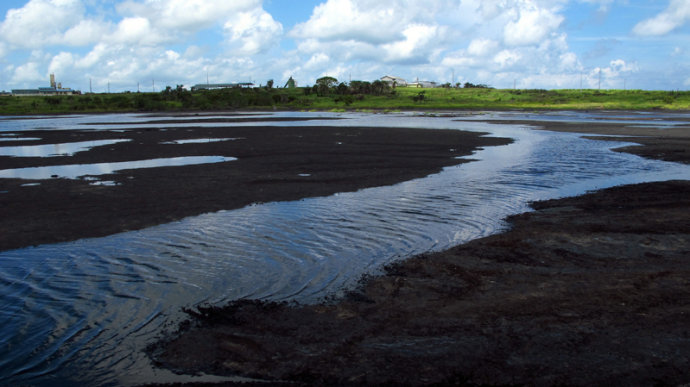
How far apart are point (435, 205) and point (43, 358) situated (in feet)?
43.4

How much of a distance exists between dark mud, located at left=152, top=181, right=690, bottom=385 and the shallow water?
82 cm

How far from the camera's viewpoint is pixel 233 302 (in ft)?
32.0

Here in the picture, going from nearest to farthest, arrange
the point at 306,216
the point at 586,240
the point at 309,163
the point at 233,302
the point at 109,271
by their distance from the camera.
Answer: the point at 233,302
the point at 109,271
the point at 586,240
the point at 306,216
the point at 309,163

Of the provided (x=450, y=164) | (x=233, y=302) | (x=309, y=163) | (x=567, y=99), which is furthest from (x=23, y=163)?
(x=567, y=99)

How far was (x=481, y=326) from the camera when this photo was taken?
8.30m

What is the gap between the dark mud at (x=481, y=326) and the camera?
23.1 feet

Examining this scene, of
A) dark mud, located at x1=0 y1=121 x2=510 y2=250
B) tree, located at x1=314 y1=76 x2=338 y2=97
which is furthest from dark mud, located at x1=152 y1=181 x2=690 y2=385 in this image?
tree, located at x1=314 y1=76 x2=338 y2=97

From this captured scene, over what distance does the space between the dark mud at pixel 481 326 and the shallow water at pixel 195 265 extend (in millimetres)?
822

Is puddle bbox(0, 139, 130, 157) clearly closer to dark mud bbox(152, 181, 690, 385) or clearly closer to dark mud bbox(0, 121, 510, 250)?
dark mud bbox(0, 121, 510, 250)

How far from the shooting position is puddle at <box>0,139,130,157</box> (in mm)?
34916

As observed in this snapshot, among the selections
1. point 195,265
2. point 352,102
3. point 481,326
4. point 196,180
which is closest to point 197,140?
point 196,180

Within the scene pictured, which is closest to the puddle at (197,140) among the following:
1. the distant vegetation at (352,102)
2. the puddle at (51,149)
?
the puddle at (51,149)

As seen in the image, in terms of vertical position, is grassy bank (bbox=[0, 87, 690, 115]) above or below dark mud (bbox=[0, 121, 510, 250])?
above

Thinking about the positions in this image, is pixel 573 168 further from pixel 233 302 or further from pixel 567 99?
pixel 567 99
